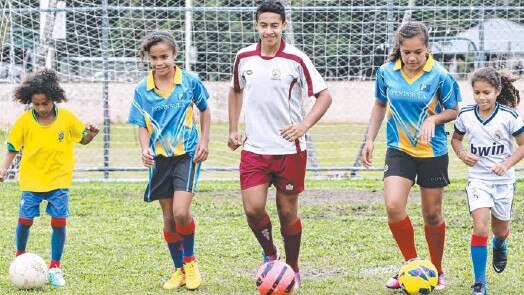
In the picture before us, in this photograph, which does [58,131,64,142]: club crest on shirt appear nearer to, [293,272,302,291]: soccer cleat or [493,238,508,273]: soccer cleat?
[293,272,302,291]: soccer cleat

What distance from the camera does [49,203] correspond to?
722 centimetres

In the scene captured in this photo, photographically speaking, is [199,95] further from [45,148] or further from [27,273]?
[27,273]

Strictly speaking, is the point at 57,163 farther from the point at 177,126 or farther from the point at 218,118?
the point at 218,118

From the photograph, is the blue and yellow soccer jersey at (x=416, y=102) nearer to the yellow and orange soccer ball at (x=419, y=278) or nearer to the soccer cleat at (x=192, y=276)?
the yellow and orange soccer ball at (x=419, y=278)

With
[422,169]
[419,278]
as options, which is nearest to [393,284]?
[419,278]

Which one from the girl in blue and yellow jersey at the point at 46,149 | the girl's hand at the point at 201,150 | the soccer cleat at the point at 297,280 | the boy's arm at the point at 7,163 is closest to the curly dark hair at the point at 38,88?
the girl in blue and yellow jersey at the point at 46,149

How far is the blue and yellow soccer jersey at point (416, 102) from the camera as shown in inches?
260

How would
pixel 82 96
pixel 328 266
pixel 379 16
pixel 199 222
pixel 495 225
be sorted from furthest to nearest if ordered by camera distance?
pixel 82 96 < pixel 379 16 < pixel 199 222 < pixel 328 266 < pixel 495 225

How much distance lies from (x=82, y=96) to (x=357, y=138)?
14.8 ft

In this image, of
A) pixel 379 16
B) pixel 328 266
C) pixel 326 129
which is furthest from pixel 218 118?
pixel 328 266

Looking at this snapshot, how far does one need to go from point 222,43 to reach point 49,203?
7.05 meters

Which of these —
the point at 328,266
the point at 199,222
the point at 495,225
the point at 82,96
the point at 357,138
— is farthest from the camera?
the point at 82,96

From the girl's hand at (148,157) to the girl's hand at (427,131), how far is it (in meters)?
1.81

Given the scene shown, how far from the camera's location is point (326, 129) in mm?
16062
